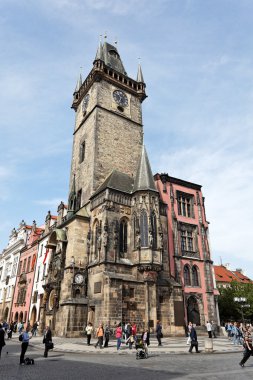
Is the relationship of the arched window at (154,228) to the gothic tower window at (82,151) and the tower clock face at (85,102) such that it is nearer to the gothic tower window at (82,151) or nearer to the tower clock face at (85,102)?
the gothic tower window at (82,151)

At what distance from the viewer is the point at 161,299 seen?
23.4 m

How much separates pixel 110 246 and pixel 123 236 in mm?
2054

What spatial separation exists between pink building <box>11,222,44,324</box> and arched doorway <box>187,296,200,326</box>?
18721mm

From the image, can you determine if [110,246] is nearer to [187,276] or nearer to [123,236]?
[123,236]

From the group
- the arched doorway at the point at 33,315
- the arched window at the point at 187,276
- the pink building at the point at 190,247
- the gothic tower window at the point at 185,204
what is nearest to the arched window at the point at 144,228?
the pink building at the point at 190,247

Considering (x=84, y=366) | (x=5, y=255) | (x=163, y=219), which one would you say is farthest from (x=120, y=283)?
(x=5, y=255)

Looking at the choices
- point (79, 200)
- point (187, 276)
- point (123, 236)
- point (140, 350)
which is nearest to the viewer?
point (140, 350)

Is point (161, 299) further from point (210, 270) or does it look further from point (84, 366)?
point (84, 366)

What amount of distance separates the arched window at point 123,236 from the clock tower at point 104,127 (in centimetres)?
474

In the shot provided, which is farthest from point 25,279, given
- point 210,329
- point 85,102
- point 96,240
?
point 210,329

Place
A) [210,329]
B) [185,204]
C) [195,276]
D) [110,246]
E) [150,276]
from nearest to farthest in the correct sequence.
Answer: [210,329] < [150,276] < [110,246] < [195,276] < [185,204]

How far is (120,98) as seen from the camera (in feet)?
115

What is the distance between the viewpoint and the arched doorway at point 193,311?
83.6 ft

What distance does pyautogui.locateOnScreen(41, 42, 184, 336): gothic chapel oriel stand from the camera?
21406 mm
